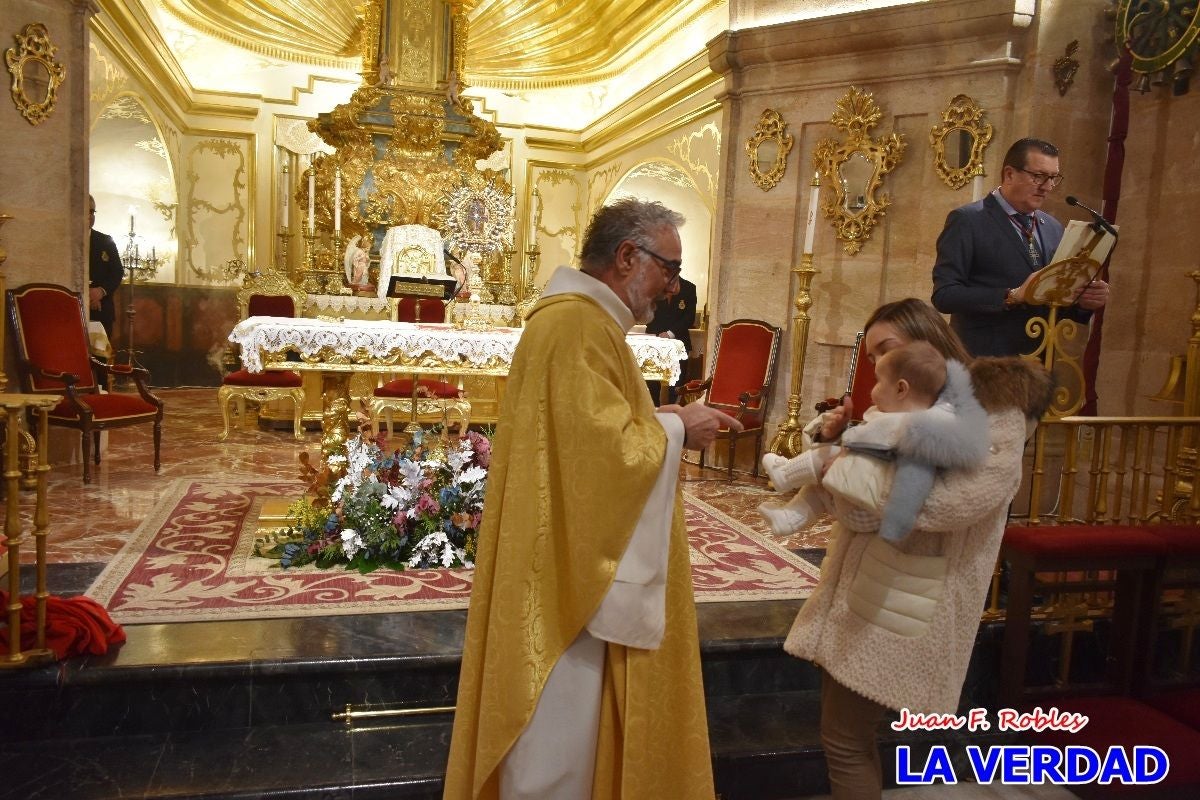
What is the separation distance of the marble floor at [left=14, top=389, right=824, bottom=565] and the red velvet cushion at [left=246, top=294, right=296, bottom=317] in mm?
1134

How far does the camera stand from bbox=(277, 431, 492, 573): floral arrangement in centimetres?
408

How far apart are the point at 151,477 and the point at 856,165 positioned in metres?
5.35

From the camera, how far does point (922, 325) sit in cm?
207

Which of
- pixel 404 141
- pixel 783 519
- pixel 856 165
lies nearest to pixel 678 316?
pixel 856 165

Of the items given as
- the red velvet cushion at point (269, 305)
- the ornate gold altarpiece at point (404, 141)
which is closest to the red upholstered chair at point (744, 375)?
the ornate gold altarpiece at point (404, 141)

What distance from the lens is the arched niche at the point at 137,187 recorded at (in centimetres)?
984

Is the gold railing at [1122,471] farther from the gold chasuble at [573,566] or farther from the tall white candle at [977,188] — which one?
the tall white candle at [977,188]

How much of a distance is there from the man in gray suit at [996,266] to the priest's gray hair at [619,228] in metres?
1.81

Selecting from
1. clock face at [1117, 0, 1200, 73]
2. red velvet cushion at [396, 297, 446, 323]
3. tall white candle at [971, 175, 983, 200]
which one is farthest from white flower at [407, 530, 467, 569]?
clock face at [1117, 0, 1200, 73]

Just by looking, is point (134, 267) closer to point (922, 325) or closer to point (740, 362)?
point (740, 362)

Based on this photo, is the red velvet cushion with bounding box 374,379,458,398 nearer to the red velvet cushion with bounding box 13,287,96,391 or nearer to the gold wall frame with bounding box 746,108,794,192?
the red velvet cushion with bounding box 13,287,96,391

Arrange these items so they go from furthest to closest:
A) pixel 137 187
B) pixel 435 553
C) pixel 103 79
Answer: pixel 137 187 < pixel 103 79 < pixel 435 553

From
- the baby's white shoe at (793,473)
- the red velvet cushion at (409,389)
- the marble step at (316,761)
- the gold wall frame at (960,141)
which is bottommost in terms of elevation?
the marble step at (316,761)

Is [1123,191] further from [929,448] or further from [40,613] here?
[40,613]
